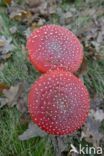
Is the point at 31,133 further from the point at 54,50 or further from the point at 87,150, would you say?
the point at 54,50

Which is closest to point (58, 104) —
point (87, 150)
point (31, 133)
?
point (31, 133)

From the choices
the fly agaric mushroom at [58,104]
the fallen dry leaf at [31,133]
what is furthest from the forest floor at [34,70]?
the fly agaric mushroom at [58,104]

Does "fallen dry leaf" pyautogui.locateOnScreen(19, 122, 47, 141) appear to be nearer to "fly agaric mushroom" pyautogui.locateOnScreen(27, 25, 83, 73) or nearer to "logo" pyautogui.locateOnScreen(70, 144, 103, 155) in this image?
"logo" pyautogui.locateOnScreen(70, 144, 103, 155)

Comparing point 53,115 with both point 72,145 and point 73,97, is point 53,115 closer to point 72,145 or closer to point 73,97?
point 73,97

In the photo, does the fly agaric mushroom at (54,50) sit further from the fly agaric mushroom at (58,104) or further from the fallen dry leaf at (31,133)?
the fallen dry leaf at (31,133)

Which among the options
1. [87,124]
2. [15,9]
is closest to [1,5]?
[15,9]
